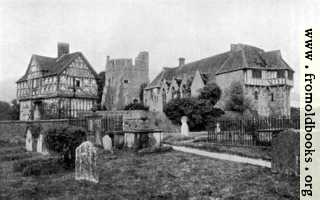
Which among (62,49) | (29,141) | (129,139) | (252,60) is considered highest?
(62,49)

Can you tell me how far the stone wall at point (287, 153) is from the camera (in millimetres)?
9422

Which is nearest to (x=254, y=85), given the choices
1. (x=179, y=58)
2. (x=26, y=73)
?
(x=179, y=58)

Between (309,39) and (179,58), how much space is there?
158 ft

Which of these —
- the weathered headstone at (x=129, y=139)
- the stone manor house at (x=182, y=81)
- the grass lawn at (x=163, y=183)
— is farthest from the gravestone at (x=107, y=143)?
the stone manor house at (x=182, y=81)

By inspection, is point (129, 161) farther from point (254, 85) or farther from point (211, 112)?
point (254, 85)

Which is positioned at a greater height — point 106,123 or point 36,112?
point 36,112

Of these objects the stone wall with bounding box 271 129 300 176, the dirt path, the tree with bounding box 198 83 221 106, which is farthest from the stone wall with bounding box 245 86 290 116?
the stone wall with bounding box 271 129 300 176

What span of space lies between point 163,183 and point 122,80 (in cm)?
4503

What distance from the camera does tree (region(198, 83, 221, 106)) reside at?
132 ft

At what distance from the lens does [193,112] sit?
102 ft

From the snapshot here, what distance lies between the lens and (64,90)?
37.9 metres

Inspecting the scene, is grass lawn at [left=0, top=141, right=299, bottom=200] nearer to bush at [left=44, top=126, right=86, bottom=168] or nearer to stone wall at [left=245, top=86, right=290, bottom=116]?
bush at [left=44, top=126, right=86, bottom=168]

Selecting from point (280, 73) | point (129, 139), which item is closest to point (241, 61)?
point (280, 73)

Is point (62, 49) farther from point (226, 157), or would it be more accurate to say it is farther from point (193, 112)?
point (226, 157)
